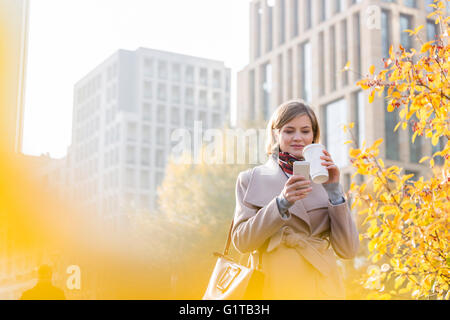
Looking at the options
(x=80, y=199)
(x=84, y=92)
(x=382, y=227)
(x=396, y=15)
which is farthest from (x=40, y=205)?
(x=382, y=227)

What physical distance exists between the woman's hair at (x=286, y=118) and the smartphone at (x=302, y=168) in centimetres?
34

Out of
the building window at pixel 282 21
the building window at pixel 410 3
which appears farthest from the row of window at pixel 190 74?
the building window at pixel 410 3

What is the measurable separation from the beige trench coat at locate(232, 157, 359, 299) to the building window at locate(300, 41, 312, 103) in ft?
112

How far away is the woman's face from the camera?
2.53 m

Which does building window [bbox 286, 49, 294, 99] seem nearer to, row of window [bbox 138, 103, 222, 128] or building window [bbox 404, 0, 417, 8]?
building window [bbox 404, 0, 417, 8]

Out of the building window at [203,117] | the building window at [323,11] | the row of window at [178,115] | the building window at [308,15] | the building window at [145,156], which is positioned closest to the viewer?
the building window at [323,11]

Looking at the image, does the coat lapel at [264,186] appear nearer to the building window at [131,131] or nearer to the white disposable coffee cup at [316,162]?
the white disposable coffee cup at [316,162]

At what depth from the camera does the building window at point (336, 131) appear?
32144 mm

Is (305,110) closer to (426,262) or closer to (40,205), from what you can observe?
(426,262)

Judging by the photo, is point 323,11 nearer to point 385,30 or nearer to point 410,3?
point 385,30

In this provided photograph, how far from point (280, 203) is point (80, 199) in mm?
57755

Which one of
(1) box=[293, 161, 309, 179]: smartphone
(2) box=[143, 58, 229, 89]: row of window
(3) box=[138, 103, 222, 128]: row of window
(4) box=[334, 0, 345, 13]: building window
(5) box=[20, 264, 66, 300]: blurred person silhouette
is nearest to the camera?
(1) box=[293, 161, 309, 179]: smartphone

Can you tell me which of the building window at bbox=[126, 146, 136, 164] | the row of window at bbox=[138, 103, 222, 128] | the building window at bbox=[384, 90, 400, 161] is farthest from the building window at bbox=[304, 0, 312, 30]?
the row of window at bbox=[138, 103, 222, 128]

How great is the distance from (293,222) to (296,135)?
0.31m
